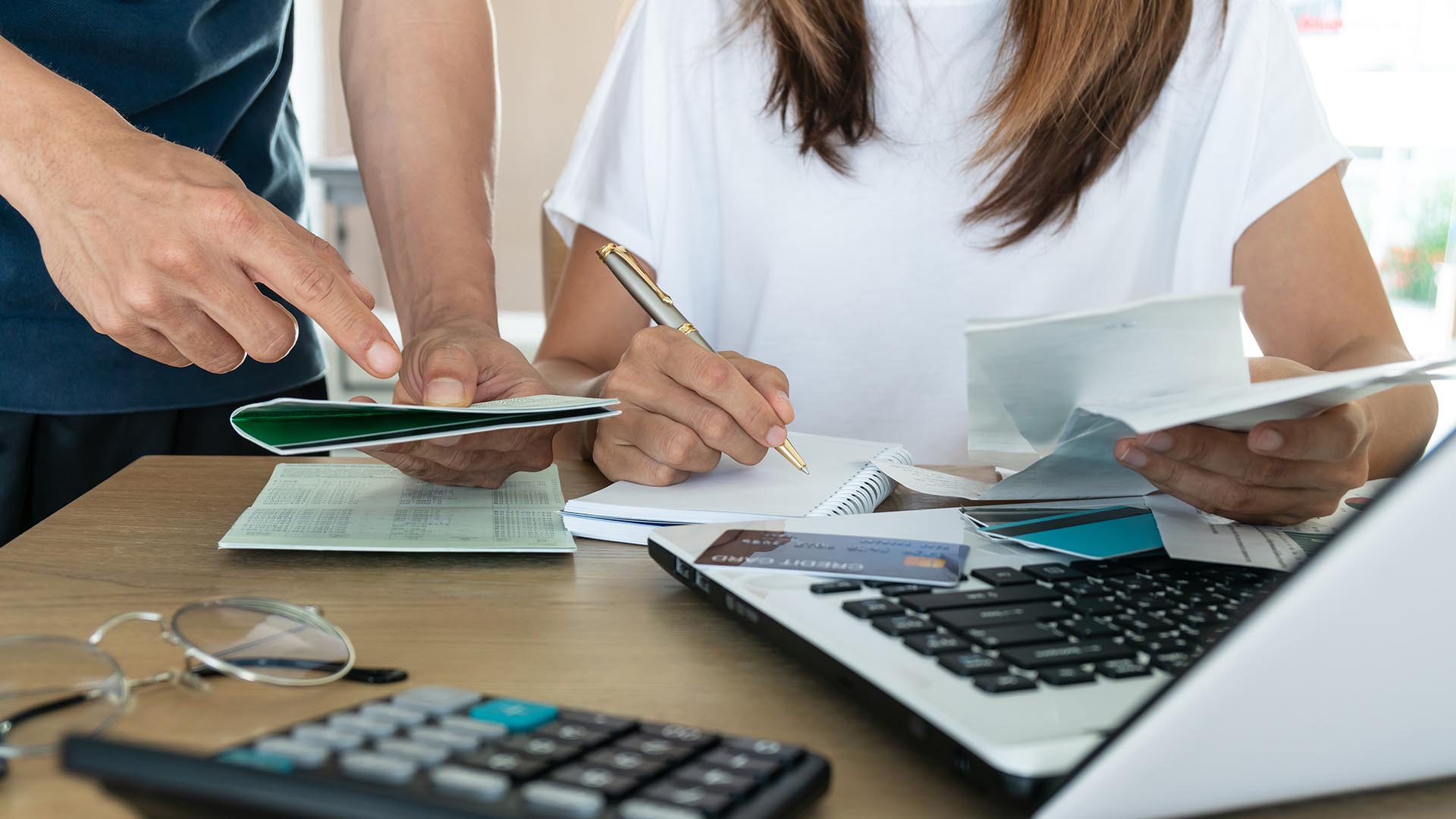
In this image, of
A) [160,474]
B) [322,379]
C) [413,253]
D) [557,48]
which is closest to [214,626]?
[160,474]

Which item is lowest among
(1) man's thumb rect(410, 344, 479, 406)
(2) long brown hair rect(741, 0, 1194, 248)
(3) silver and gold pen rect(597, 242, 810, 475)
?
(1) man's thumb rect(410, 344, 479, 406)

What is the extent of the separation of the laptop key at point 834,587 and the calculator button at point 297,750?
23cm

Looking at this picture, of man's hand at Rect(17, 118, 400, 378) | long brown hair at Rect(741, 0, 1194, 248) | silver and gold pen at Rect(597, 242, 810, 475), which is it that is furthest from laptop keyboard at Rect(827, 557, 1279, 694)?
long brown hair at Rect(741, 0, 1194, 248)

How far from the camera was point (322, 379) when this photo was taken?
4.10 ft

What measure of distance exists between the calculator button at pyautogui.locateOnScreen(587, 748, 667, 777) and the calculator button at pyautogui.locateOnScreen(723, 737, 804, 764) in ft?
0.09

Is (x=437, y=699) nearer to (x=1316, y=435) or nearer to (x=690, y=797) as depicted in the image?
(x=690, y=797)

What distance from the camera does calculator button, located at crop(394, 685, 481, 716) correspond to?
0.35 meters

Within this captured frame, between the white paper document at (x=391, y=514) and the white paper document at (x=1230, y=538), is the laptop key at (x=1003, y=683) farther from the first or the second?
the white paper document at (x=391, y=514)

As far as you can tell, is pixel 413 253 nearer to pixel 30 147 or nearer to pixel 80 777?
pixel 30 147

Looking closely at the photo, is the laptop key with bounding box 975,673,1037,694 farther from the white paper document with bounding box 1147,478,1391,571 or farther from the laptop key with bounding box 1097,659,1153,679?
the white paper document with bounding box 1147,478,1391,571

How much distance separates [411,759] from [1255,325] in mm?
1075

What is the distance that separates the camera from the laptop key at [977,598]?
45 cm

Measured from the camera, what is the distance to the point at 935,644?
0.40 metres

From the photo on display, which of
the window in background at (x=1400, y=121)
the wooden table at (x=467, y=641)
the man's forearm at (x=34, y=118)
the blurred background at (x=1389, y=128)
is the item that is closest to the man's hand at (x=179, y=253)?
the man's forearm at (x=34, y=118)
